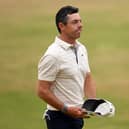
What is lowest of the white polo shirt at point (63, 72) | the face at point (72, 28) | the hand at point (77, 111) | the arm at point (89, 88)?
the hand at point (77, 111)

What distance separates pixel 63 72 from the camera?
4.97 m

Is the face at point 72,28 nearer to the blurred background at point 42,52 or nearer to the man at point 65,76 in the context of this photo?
the man at point 65,76

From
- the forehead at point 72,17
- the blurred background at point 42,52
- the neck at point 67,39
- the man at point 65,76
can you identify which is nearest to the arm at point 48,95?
the man at point 65,76

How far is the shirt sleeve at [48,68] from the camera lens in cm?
494

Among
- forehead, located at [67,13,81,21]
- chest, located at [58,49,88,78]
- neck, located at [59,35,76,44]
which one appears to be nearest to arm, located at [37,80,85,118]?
chest, located at [58,49,88,78]

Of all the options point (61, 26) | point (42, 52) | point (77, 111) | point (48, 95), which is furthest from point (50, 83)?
point (42, 52)

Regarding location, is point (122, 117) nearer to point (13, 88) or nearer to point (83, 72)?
point (13, 88)

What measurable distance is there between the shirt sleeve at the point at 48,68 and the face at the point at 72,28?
232mm

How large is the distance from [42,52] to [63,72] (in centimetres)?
706

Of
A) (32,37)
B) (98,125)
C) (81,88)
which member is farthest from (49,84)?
(32,37)

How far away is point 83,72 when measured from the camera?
16.7 feet

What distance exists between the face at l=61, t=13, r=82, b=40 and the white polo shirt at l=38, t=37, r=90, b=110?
69 millimetres

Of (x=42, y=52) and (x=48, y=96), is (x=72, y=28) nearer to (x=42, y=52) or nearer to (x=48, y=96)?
(x=48, y=96)

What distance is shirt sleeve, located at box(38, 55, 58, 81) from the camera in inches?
195
